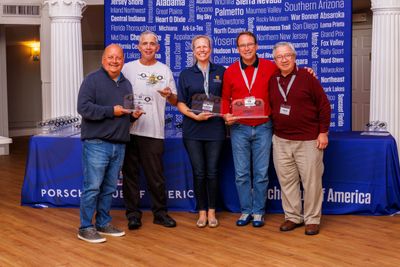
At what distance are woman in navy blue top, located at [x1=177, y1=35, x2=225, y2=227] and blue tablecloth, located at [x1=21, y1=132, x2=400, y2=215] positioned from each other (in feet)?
1.92

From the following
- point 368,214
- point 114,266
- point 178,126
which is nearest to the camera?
point 114,266

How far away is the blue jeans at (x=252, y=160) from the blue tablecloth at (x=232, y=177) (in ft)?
1.51

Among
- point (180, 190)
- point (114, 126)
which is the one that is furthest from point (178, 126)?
point (114, 126)

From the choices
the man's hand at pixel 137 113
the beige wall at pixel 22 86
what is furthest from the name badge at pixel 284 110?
the beige wall at pixel 22 86

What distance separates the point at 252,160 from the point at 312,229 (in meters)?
0.76

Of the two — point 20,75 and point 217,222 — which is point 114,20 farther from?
point 20,75

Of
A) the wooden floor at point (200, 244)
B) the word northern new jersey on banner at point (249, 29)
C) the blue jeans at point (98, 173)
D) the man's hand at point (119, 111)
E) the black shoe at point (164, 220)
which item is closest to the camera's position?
the wooden floor at point (200, 244)

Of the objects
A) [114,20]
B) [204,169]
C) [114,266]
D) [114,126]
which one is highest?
[114,20]

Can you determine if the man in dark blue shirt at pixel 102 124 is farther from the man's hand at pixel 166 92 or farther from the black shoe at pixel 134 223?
the black shoe at pixel 134 223

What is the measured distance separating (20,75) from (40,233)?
9871 millimetres

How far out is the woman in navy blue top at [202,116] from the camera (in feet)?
16.8

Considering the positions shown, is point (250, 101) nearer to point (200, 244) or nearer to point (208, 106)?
point (208, 106)

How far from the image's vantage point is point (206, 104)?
509 centimetres

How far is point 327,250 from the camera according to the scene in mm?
4645
